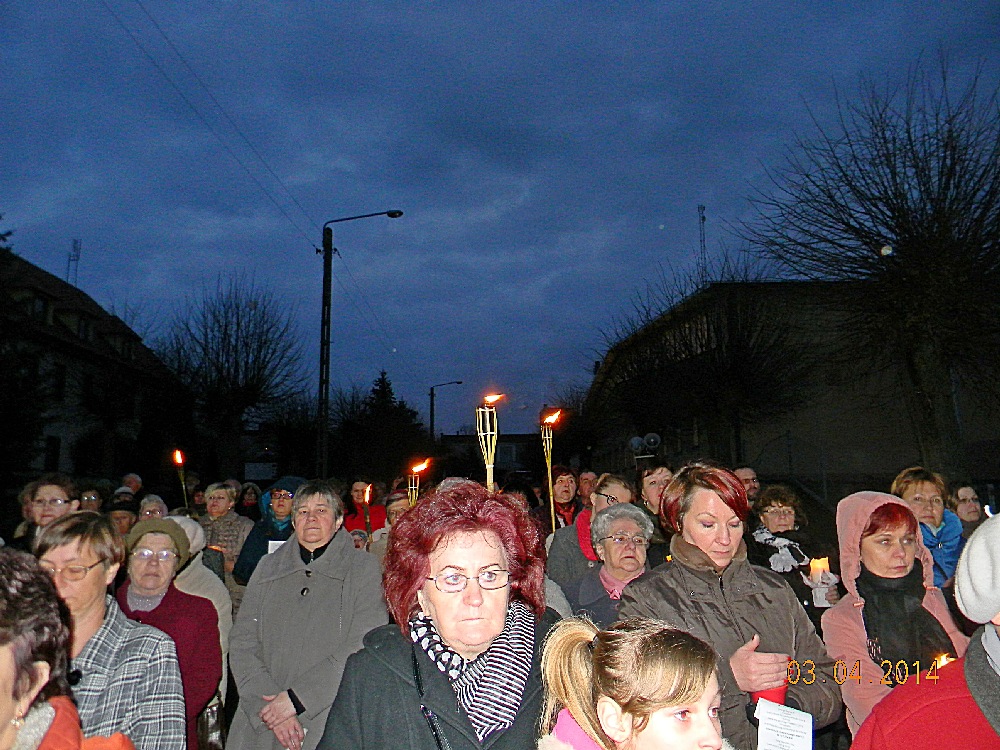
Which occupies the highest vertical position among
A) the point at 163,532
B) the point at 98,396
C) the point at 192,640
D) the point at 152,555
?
the point at 98,396

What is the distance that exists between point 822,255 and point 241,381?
2049cm

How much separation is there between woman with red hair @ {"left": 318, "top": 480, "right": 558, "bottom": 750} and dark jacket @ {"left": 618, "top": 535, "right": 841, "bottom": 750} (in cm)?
74

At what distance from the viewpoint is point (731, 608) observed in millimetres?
3119

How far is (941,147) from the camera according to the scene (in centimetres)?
1182

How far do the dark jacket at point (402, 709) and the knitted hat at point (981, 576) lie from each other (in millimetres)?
1178

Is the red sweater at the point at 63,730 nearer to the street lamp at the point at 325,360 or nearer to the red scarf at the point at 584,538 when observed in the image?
the red scarf at the point at 584,538

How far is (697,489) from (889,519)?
93cm

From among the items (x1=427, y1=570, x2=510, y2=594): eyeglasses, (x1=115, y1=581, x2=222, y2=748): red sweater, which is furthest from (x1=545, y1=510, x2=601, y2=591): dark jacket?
(x1=427, y1=570, x2=510, y2=594): eyeglasses

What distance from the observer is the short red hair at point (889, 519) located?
348 centimetres

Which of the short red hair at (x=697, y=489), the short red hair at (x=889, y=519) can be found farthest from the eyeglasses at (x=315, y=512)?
the short red hair at (x=889, y=519)

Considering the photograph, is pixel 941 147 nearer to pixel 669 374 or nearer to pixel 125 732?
pixel 669 374

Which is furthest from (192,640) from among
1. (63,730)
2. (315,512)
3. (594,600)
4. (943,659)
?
(943,659)

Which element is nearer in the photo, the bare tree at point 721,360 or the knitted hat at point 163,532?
the knitted hat at point 163,532

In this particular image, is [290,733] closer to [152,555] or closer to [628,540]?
[152,555]
